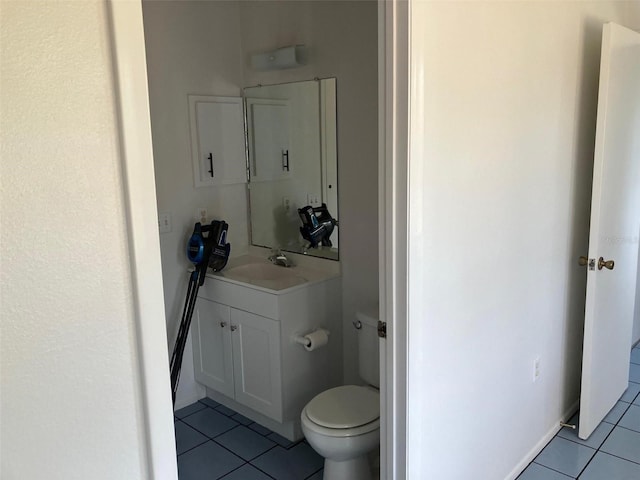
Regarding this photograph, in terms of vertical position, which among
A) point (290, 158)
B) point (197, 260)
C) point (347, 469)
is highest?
point (290, 158)

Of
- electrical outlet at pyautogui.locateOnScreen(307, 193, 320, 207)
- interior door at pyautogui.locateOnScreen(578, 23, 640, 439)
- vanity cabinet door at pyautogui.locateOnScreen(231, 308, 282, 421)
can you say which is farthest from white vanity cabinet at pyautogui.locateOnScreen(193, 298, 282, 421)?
interior door at pyautogui.locateOnScreen(578, 23, 640, 439)

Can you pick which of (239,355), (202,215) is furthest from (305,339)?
(202,215)

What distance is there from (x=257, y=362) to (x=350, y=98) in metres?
1.44

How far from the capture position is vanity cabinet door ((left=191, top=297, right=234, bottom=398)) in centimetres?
300

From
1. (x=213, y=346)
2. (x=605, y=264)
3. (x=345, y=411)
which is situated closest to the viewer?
(x=345, y=411)

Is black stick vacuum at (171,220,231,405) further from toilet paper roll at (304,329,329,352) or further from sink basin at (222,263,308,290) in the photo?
toilet paper roll at (304,329,329,352)

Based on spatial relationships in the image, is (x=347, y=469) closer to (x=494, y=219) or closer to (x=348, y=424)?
(x=348, y=424)

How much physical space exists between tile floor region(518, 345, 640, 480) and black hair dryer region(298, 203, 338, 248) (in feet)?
4.85

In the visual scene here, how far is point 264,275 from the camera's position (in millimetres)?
3172

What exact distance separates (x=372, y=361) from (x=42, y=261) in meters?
1.86

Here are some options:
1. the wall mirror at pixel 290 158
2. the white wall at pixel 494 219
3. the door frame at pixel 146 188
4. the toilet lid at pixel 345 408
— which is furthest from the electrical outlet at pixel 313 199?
the door frame at pixel 146 188

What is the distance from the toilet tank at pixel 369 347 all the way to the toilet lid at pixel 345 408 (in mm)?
71

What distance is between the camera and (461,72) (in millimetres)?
1719

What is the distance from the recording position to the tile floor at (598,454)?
2410 millimetres
